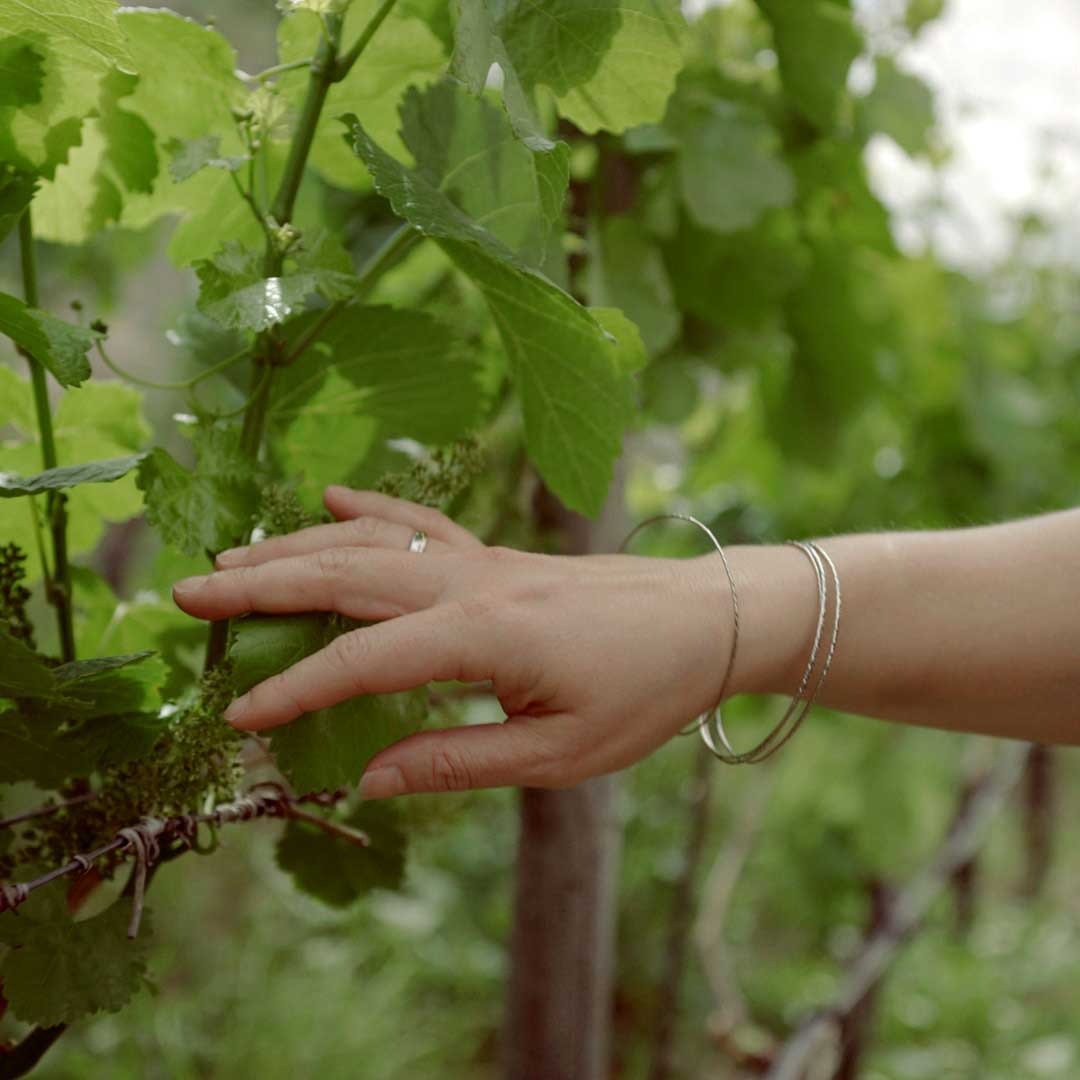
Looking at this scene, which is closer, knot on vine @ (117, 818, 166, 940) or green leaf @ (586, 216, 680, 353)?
knot on vine @ (117, 818, 166, 940)

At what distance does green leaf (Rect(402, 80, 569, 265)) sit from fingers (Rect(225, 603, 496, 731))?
20cm

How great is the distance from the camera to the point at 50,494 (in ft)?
1.99

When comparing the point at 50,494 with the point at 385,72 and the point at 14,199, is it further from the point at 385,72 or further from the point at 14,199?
the point at 385,72

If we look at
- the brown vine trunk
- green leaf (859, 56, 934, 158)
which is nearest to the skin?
the brown vine trunk

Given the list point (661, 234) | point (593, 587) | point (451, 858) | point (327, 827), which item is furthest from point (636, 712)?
point (451, 858)

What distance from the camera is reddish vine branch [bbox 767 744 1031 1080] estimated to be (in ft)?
4.28

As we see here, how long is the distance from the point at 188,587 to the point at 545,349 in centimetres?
24

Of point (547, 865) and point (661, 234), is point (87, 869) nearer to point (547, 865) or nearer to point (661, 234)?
point (547, 865)

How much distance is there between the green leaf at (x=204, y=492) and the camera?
0.55m

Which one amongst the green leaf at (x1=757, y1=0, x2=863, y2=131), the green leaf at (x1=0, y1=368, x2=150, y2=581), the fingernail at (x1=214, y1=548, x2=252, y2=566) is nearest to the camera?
the fingernail at (x1=214, y1=548, x2=252, y2=566)

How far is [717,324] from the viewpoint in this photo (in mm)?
1177

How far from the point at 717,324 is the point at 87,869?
0.85 m

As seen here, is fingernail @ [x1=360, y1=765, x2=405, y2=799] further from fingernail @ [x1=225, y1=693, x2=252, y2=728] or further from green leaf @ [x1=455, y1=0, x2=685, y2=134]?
green leaf @ [x1=455, y1=0, x2=685, y2=134]

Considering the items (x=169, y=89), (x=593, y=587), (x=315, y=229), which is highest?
(x=169, y=89)
